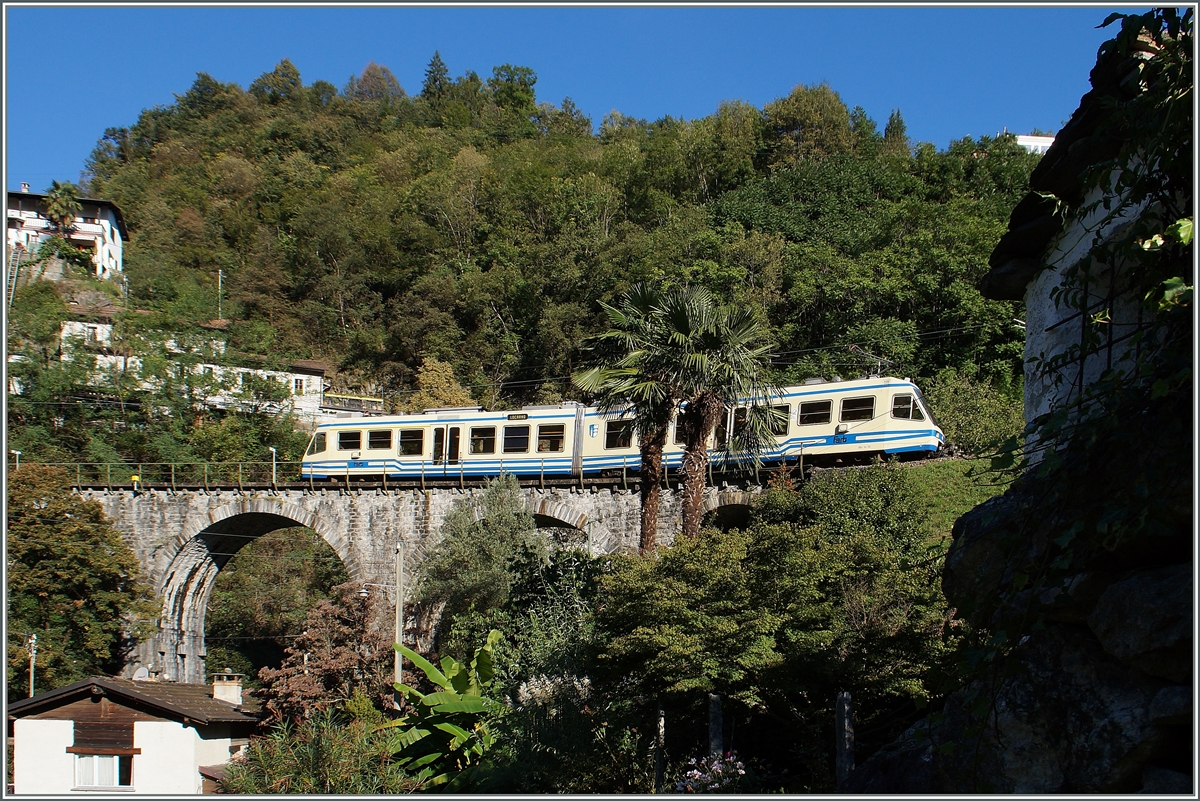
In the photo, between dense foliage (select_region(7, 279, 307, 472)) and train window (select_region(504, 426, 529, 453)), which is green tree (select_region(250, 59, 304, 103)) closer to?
dense foliage (select_region(7, 279, 307, 472))

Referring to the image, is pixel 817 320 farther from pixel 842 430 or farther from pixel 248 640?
pixel 248 640

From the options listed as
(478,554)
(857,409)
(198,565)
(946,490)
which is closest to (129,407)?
(198,565)

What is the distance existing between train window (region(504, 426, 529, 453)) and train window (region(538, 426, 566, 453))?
0.41 m

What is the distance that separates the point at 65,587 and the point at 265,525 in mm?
5475

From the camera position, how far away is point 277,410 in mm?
44500

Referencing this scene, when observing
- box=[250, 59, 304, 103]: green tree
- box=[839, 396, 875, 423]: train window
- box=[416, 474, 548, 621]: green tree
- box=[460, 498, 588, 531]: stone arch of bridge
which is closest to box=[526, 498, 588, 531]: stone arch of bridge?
box=[460, 498, 588, 531]: stone arch of bridge

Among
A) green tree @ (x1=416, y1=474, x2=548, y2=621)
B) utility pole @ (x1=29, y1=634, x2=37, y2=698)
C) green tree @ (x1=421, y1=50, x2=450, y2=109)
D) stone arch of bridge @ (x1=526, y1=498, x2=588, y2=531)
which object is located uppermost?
green tree @ (x1=421, y1=50, x2=450, y2=109)

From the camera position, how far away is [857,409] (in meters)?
23.1

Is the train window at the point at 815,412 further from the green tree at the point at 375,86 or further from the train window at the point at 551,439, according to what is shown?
the green tree at the point at 375,86

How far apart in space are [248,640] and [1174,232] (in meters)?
38.5

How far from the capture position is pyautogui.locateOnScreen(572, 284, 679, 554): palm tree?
16688 millimetres

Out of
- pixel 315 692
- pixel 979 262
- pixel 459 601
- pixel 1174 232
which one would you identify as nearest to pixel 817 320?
pixel 979 262

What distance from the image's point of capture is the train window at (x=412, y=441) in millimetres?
28547

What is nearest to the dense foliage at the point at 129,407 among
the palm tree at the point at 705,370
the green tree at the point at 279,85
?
the palm tree at the point at 705,370
